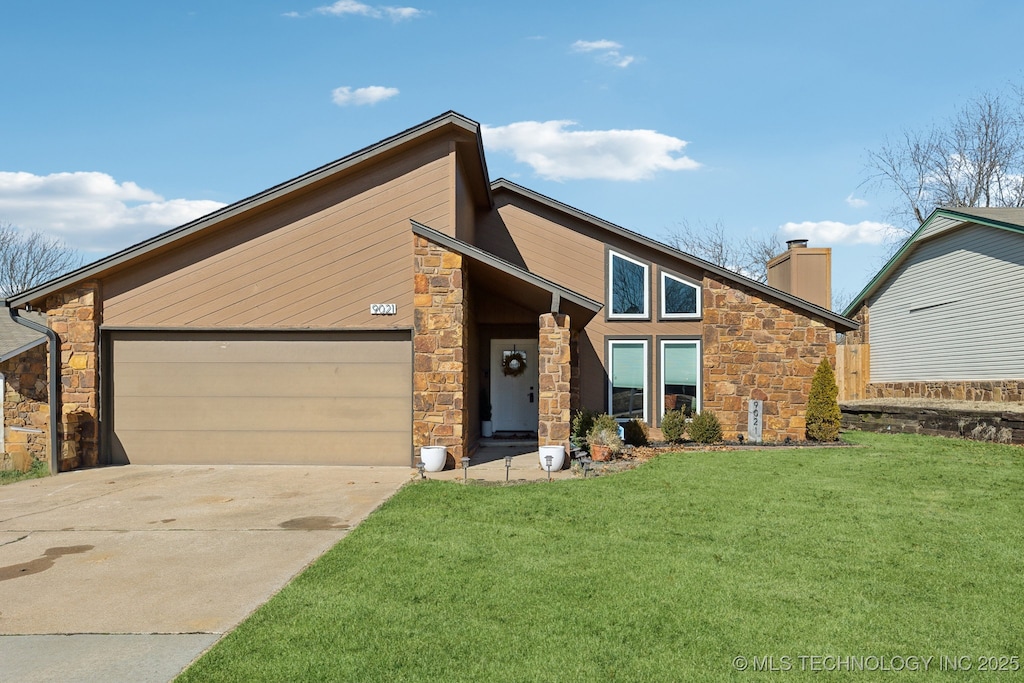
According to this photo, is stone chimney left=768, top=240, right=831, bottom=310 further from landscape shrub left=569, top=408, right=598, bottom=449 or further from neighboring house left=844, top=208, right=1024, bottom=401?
landscape shrub left=569, top=408, right=598, bottom=449

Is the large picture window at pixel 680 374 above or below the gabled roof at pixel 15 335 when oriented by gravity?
below

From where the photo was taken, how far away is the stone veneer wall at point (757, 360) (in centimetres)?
1570

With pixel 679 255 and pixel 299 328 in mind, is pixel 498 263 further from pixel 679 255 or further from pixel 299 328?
pixel 679 255

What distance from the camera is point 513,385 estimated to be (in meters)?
16.8

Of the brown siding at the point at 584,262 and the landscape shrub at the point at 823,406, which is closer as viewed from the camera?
the landscape shrub at the point at 823,406

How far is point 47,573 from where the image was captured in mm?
6168

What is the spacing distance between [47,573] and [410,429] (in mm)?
6451

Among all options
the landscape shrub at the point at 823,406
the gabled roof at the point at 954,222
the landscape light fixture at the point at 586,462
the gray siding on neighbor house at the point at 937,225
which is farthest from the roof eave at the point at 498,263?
the gray siding on neighbor house at the point at 937,225

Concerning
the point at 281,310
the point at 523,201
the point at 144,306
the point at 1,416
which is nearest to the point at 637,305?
the point at 523,201

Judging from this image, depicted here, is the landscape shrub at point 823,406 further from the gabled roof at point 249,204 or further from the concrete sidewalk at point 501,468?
the gabled roof at point 249,204

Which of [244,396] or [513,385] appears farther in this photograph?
[513,385]

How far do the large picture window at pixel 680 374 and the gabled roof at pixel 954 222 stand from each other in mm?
7972

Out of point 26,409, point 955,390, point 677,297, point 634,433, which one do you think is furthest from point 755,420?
point 26,409

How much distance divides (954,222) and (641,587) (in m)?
18.0
